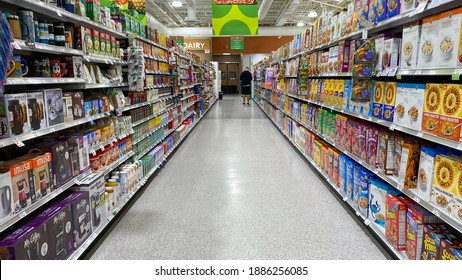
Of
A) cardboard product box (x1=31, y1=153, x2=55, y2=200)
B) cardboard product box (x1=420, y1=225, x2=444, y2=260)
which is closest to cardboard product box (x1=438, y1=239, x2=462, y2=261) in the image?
cardboard product box (x1=420, y1=225, x2=444, y2=260)

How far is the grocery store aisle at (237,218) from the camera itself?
288 centimetres

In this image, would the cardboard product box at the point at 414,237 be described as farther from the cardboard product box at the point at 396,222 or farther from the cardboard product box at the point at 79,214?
the cardboard product box at the point at 79,214

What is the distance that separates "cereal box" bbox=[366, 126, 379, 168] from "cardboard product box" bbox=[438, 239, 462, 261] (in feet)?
3.33

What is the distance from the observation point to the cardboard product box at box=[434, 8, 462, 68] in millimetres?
1911

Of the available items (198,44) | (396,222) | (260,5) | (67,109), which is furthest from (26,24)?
(198,44)

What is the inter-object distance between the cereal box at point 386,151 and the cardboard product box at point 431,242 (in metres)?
0.62

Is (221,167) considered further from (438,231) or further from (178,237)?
(438,231)

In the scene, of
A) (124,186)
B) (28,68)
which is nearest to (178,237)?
(124,186)

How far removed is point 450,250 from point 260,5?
16.3 meters

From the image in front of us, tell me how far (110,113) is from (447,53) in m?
3.08

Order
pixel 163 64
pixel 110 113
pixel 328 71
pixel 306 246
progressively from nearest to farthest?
pixel 306 246, pixel 110 113, pixel 328 71, pixel 163 64

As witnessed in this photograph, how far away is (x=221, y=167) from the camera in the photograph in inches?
224

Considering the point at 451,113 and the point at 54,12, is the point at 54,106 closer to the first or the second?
the point at 54,12

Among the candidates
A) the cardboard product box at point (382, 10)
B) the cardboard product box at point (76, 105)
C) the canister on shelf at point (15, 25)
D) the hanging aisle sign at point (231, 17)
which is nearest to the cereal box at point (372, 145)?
the cardboard product box at point (382, 10)
